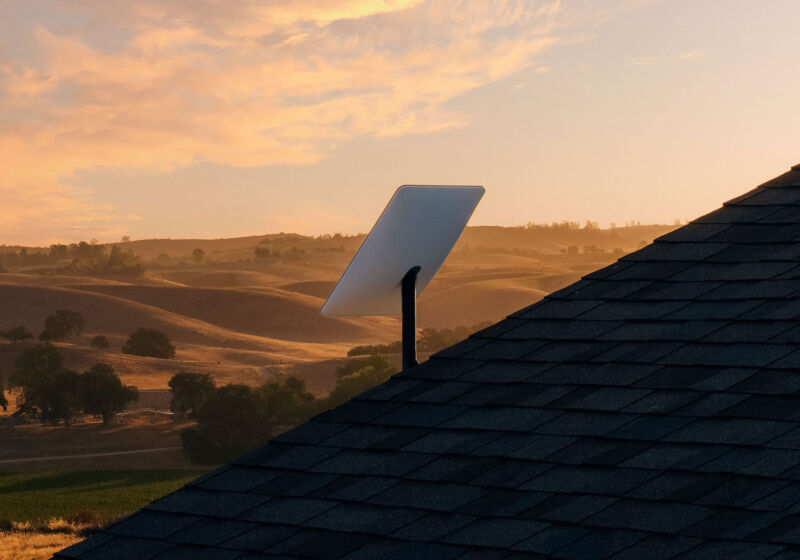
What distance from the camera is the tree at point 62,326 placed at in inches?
3465

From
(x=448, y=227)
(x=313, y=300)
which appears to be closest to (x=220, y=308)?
(x=313, y=300)

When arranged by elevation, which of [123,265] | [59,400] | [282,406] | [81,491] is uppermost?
[123,265]

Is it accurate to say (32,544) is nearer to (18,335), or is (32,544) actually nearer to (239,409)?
(239,409)

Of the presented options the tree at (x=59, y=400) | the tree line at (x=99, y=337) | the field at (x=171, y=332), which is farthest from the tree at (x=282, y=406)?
the tree line at (x=99, y=337)

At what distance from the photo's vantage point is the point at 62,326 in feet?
296

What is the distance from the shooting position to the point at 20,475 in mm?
43375

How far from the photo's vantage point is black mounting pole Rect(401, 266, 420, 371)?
7309 mm

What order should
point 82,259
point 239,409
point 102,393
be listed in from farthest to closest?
point 82,259
point 102,393
point 239,409

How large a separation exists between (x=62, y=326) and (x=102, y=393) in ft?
122

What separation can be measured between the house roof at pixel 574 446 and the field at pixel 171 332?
2345 cm

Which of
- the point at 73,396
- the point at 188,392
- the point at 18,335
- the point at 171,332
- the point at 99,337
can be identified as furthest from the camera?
the point at 171,332

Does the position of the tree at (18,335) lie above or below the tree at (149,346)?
above

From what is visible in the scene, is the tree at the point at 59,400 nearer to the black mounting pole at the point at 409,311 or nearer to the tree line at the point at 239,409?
the tree line at the point at 239,409

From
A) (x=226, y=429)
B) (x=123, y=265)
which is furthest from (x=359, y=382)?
(x=123, y=265)
